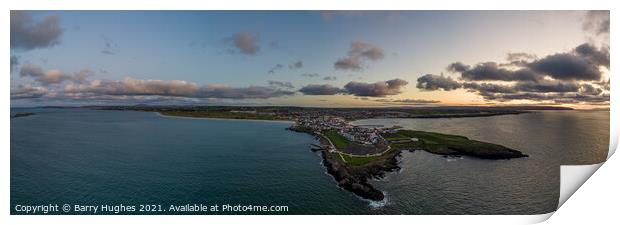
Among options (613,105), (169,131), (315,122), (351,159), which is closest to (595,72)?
(613,105)

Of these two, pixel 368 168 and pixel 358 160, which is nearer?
pixel 368 168

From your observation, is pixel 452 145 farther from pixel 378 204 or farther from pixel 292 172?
pixel 292 172

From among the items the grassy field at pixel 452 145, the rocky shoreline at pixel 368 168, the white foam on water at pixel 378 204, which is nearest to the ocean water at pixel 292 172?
the white foam on water at pixel 378 204

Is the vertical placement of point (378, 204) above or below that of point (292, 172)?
below

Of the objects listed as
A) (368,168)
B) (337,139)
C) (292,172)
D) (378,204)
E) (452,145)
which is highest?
(337,139)

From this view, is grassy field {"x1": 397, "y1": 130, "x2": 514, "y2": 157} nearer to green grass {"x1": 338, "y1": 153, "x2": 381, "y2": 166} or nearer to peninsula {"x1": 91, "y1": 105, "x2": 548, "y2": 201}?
peninsula {"x1": 91, "y1": 105, "x2": 548, "y2": 201}

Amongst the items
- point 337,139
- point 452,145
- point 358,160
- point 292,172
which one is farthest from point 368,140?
point 292,172

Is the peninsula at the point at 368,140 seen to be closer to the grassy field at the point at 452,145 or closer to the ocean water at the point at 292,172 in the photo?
the grassy field at the point at 452,145

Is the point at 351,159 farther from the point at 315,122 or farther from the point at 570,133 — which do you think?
the point at 570,133
